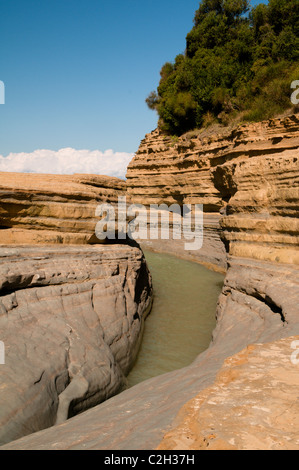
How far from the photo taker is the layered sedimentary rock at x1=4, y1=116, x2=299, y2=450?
1967 mm

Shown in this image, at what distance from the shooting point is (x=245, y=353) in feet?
10.8

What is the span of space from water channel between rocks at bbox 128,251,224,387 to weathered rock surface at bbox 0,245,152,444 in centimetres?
32

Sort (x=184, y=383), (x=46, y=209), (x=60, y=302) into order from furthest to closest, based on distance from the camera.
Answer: (x=46, y=209) < (x=60, y=302) < (x=184, y=383)

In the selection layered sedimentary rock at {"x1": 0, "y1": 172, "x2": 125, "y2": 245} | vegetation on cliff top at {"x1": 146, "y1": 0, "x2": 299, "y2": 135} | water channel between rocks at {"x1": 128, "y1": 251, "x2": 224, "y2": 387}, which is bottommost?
water channel between rocks at {"x1": 128, "y1": 251, "x2": 224, "y2": 387}

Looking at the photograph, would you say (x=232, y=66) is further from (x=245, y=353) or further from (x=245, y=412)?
(x=245, y=412)

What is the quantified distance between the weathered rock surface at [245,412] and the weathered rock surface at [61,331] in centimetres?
179

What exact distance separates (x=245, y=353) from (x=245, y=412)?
4.13ft

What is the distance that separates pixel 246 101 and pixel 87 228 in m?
14.0

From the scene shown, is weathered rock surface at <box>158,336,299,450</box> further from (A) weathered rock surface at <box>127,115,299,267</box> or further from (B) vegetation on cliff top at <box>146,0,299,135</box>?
(B) vegetation on cliff top at <box>146,0,299,135</box>

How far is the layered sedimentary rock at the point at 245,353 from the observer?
77.4 inches

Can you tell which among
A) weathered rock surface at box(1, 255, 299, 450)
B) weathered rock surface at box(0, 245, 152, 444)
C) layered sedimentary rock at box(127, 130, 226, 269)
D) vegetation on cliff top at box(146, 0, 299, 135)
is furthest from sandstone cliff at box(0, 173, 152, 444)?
vegetation on cliff top at box(146, 0, 299, 135)

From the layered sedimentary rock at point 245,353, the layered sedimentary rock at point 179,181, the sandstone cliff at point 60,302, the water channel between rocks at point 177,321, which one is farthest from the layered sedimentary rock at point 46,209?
the layered sedimentary rock at point 179,181

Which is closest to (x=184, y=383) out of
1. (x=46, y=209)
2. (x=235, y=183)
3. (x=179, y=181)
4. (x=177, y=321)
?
(x=177, y=321)
